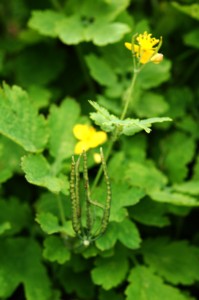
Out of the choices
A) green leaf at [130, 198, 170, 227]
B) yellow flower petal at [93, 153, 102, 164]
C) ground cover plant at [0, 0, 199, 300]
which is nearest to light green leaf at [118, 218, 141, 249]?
ground cover plant at [0, 0, 199, 300]

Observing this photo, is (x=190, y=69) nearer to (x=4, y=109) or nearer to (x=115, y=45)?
(x=115, y=45)

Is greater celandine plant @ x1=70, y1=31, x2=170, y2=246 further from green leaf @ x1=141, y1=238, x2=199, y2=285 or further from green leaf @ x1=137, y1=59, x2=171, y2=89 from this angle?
green leaf @ x1=137, y1=59, x2=171, y2=89

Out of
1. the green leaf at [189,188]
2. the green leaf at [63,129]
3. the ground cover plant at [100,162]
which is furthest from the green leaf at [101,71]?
the green leaf at [189,188]

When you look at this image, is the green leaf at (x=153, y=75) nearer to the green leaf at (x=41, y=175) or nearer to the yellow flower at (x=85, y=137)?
the yellow flower at (x=85, y=137)

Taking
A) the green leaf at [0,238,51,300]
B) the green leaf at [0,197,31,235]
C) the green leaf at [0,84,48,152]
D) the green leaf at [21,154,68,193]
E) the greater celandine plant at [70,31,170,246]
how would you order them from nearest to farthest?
1. the greater celandine plant at [70,31,170,246]
2. the green leaf at [21,154,68,193]
3. the green leaf at [0,84,48,152]
4. the green leaf at [0,238,51,300]
5. the green leaf at [0,197,31,235]

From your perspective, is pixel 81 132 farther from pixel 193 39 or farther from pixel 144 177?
pixel 193 39

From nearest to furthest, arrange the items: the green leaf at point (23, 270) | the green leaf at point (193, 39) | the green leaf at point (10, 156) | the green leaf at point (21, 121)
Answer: the green leaf at point (21, 121) → the green leaf at point (23, 270) → the green leaf at point (10, 156) → the green leaf at point (193, 39)

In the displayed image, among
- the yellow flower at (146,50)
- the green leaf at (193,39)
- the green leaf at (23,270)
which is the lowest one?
the green leaf at (23,270)
